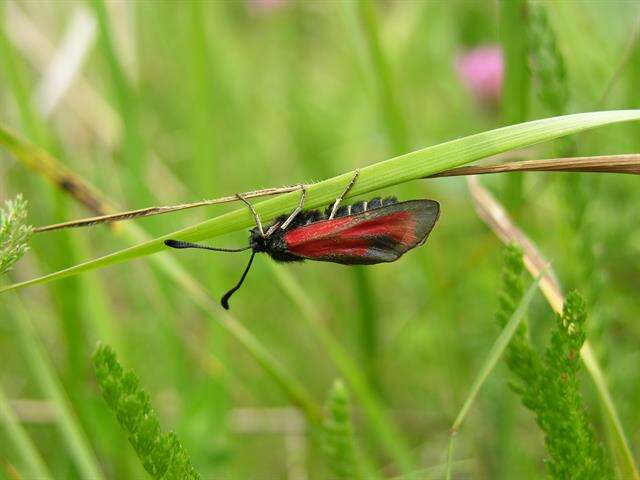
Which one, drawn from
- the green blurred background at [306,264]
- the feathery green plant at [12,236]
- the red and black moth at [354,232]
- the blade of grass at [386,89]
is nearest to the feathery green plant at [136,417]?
the feathery green plant at [12,236]

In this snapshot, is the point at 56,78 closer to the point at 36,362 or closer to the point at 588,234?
the point at 36,362

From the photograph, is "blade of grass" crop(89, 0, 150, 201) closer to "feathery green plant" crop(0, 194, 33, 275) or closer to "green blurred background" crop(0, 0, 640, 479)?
"green blurred background" crop(0, 0, 640, 479)

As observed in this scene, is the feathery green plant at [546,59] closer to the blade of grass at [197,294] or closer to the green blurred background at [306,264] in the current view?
the green blurred background at [306,264]

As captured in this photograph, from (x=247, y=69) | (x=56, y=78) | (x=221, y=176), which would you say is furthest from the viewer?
(x=247, y=69)

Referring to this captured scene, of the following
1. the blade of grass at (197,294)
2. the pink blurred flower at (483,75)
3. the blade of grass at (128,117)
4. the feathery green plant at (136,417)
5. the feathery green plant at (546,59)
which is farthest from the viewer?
the pink blurred flower at (483,75)

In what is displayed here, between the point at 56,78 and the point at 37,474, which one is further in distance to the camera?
the point at 56,78

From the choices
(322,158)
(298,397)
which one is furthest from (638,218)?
(322,158)
